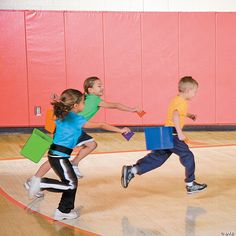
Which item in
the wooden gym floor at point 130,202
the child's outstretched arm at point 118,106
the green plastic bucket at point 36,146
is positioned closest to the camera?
the wooden gym floor at point 130,202

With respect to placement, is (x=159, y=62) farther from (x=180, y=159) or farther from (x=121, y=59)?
(x=180, y=159)

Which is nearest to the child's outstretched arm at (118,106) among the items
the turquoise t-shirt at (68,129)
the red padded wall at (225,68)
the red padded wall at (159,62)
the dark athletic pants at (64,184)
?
the turquoise t-shirt at (68,129)

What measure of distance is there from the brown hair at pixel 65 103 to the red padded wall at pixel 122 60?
585 cm

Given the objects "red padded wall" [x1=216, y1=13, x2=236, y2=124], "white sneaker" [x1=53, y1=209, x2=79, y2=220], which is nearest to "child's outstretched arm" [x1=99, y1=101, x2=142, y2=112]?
"white sneaker" [x1=53, y1=209, x2=79, y2=220]

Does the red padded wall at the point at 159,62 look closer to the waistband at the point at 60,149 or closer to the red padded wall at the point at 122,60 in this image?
the red padded wall at the point at 122,60

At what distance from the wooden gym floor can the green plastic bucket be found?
43 cm

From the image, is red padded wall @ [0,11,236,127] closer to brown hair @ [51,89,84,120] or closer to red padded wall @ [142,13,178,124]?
red padded wall @ [142,13,178,124]

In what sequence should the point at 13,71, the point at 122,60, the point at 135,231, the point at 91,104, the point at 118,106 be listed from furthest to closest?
the point at 122,60 → the point at 13,71 → the point at 91,104 → the point at 118,106 → the point at 135,231

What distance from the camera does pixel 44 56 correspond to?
9.76 m

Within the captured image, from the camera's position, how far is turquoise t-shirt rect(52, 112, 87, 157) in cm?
413

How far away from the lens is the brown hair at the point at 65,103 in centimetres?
410

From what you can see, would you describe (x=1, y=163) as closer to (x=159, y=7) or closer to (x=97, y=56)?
(x=97, y=56)

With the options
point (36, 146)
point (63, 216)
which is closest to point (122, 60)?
point (36, 146)

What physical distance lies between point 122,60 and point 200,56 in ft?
5.01
